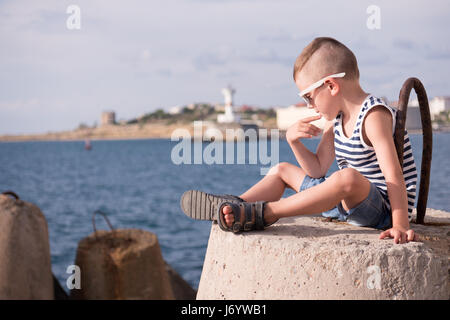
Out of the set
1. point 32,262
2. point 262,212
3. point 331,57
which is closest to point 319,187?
point 262,212

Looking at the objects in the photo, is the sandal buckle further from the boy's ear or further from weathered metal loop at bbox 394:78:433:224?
weathered metal loop at bbox 394:78:433:224

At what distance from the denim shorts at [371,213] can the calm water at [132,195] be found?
1207 mm

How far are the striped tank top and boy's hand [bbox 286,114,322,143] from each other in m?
0.15

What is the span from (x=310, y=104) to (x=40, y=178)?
60277mm

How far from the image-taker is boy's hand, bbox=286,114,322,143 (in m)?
4.03

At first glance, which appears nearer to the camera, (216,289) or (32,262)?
(216,289)

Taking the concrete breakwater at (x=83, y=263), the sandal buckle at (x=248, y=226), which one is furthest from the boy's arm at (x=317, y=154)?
the concrete breakwater at (x=83, y=263)

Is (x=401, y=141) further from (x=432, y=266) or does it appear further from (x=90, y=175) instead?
(x=90, y=175)

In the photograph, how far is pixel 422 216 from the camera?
4.39 m

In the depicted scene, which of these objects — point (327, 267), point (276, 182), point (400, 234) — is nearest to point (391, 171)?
point (400, 234)

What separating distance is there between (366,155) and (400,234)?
1.94 ft

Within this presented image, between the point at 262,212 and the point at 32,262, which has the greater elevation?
the point at 262,212

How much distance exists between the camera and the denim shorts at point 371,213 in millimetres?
3703

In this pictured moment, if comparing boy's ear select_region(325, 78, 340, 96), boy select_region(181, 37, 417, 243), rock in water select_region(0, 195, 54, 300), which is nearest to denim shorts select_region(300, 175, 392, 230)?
boy select_region(181, 37, 417, 243)
